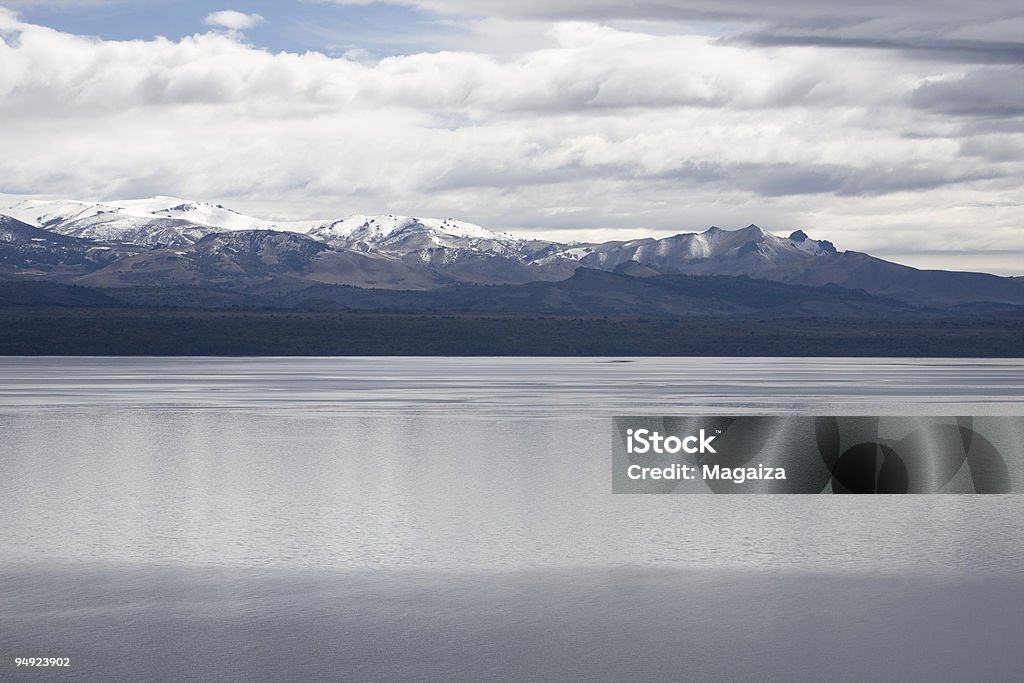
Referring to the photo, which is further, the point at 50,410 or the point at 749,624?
the point at 50,410

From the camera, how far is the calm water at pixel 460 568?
17.8 m

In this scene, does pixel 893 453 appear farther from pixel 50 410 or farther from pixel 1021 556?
pixel 50 410

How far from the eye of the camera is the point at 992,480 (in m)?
38.2

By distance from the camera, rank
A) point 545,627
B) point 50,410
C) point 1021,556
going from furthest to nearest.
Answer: point 50,410
point 1021,556
point 545,627

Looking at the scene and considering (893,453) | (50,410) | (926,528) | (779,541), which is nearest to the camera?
(779,541)

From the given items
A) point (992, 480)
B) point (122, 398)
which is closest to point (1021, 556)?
point (992, 480)

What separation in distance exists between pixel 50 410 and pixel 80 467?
2589 cm

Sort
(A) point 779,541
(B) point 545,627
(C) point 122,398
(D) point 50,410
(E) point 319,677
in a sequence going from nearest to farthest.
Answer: (E) point 319,677, (B) point 545,627, (A) point 779,541, (D) point 50,410, (C) point 122,398

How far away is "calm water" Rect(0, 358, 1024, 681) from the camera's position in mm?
17766

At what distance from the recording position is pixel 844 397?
254 ft

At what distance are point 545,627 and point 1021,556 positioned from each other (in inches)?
437

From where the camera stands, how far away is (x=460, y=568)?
2414cm

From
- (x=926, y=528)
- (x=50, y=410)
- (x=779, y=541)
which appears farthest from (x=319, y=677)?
(x=50, y=410)

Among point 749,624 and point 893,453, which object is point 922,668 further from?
point 893,453
